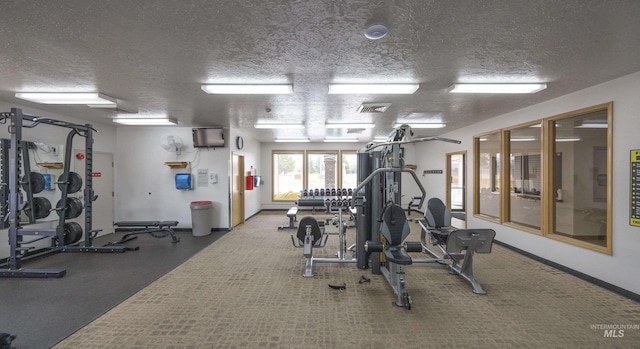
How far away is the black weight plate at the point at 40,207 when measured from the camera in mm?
3930

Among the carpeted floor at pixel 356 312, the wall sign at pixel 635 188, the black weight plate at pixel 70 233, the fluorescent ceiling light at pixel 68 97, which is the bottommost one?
the carpeted floor at pixel 356 312

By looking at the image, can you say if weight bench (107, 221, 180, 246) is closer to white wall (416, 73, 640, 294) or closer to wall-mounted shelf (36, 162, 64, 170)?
wall-mounted shelf (36, 162, 64, 170)

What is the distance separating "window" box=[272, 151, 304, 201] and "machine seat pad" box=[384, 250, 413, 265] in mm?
7074

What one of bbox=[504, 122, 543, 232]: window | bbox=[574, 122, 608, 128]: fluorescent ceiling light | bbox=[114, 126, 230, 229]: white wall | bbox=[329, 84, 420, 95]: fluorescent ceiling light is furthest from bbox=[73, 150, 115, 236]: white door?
bbox=[574, 122, 608, 128]: fluorescent ceiling light

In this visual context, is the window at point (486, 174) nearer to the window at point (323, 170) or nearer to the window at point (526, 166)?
the window at point (526, 166)

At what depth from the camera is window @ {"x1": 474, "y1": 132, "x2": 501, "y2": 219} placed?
19.2 feet

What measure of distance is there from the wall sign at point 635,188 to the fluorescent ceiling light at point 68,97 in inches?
271

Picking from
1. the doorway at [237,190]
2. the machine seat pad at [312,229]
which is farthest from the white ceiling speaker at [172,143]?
the machine seat pad at [312,229]

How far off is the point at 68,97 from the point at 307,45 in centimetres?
387

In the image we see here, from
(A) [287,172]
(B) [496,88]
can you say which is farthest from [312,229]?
(A) [287,172]

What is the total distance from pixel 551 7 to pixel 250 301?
3746mm

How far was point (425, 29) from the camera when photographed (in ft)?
6.70

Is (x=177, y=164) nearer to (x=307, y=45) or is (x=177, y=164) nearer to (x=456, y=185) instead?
(x=307, y=45)

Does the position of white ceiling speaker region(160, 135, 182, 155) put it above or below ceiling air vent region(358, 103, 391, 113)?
below
